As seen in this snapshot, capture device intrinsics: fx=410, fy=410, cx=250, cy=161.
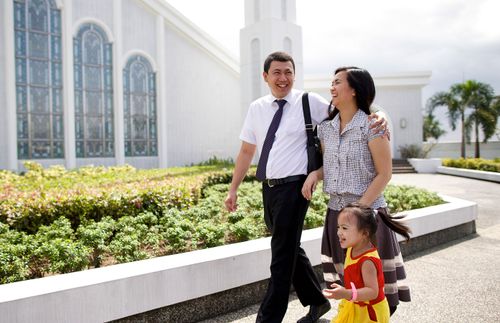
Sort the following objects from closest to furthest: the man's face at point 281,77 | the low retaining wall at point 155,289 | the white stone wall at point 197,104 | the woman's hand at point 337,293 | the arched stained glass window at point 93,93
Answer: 1. the woman's hand at point 337,293
2. the low retaining wall at point 155,289
3. the man's face at point 281,77
4. the arched stained glass window at point 93,93
5. the white stone wall at point 197,104

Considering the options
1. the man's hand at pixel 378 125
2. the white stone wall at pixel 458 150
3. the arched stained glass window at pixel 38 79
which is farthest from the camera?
the white stone wall at pixel 458 150

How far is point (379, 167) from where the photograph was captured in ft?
7.54

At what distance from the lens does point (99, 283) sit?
2619 millimetres

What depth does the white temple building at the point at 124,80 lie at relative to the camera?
13.0 m

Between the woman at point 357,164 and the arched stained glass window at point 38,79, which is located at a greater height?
the arched stained glass window at point 38,79

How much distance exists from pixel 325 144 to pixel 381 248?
697 millimetres

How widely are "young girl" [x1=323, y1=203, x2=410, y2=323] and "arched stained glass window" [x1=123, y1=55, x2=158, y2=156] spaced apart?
46.0ft

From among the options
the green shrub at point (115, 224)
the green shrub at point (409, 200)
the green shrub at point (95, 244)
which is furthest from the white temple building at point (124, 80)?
the green shrub at point (95, 244)

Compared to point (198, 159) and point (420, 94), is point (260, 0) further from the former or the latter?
point (420, 94)

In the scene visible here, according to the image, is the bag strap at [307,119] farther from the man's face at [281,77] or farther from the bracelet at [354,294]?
the bracelet at [354,294]

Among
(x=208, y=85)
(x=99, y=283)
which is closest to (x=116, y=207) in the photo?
(x=99, y=283)

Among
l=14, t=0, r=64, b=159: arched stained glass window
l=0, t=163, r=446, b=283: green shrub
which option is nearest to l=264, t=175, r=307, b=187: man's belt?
l=0, t=163, r=446, b=283: green shrub

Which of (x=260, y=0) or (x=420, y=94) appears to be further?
(x=420, y=94)

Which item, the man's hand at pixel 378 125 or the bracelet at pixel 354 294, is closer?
the bracelet at pixel 354 294
